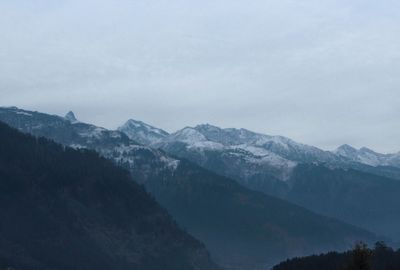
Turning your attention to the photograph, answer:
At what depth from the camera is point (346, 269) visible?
86250 mm

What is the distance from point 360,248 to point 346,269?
4.19m

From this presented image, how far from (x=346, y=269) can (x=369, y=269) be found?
352 cm

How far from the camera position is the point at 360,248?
293 feet

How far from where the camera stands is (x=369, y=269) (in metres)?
88.2

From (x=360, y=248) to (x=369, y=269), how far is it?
99.9 inches
